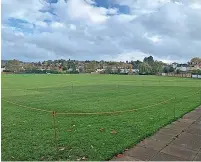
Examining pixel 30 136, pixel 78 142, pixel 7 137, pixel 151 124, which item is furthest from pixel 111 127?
pixel 7 137

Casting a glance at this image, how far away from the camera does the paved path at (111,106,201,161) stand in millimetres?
5598

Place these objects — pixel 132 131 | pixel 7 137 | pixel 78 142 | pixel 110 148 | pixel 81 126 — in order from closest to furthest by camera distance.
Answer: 1. pixel 110 148
2. pixel 78 142
3. pixel 7 137
4. pixel 132 131
5. pixel 81 126

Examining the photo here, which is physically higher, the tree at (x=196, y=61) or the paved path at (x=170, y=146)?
the tree at (x=196, y=61)

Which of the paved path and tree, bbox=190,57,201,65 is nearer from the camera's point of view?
the paved path

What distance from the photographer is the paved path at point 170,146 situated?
5.60 m

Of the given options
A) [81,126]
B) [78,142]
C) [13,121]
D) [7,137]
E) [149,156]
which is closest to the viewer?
[149,156]

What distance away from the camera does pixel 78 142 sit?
6.68 metres

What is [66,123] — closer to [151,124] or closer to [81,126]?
[81,126]

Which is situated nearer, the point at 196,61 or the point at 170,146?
the point at 170,146

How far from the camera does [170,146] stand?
637 centimetres

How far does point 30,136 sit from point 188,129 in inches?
182

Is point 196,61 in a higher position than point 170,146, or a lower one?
higher

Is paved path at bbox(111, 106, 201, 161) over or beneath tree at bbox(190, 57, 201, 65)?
beneath

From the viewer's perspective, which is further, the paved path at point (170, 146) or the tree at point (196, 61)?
the tree at point (196, 61)
